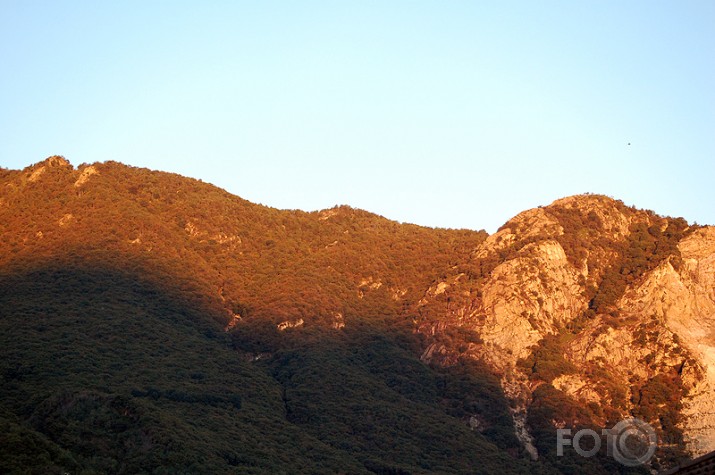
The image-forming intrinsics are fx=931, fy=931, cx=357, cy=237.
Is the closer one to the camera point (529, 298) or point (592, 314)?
point (529, 298)

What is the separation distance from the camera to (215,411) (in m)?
67.6

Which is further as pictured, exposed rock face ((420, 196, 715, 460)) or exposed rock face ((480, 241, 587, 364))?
exposed rock face ((480, 241, 587, 364))

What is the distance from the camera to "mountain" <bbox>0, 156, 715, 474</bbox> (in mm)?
65125

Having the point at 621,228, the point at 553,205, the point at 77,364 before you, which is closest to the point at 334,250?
the point at 553,205

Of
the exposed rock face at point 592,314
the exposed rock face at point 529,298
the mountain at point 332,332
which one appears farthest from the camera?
the exposed rock face at point 529,298

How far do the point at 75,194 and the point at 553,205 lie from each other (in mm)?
50982

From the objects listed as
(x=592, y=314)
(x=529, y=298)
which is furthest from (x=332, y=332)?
(x=592, y=314)

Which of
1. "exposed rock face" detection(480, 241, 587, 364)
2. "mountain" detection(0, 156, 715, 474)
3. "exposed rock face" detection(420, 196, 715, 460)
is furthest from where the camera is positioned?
"exposed rock face" detection(480, 241, 587, 364)

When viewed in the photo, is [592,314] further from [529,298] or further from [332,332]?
[332,332]

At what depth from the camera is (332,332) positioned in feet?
283

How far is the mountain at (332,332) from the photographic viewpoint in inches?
2564

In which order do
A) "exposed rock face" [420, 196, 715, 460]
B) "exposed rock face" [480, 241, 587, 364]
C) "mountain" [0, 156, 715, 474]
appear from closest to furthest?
1. "mountain" [0, 156, 715, 474]
2. "exposed rock face" [420, 196, 715, 460]
3. "exposed rock face" [480, 241, 587, 364]

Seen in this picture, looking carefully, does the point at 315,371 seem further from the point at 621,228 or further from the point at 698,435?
the point at 621,228

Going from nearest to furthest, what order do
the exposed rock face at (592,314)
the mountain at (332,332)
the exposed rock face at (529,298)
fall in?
the mountain at (332,332)
the exposed rock face at (592,314)
the exposed rock face at (529,298)
